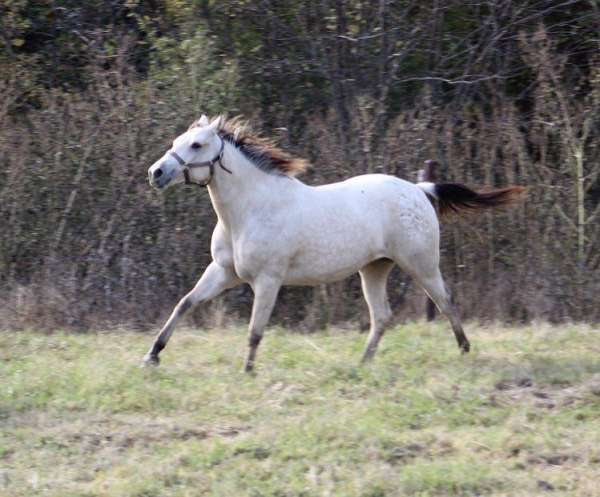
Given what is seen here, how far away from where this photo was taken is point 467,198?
8.48 metres

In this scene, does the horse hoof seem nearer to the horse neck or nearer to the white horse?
the white horse

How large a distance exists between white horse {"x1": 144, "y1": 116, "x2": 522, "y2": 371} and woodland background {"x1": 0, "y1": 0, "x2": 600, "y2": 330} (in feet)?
7.01

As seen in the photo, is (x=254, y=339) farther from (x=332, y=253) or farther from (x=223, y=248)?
(x=332, y=253)

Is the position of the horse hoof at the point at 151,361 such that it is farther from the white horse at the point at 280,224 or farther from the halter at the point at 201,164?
the halter at the point at 201,164

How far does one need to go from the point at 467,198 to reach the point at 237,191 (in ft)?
6.65

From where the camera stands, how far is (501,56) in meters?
12.5

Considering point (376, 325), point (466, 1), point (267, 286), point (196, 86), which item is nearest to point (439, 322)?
point (376, 325)

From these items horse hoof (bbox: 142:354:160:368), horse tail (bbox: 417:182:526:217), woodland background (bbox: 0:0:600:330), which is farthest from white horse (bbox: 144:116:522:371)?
woodland background (bbox: 0:0:600:330)

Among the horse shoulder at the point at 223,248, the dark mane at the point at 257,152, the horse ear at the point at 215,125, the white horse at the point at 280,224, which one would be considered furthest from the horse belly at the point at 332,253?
the horse ear at the point at 215,125

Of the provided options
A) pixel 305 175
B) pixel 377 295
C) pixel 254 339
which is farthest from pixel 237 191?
pixel 305 175

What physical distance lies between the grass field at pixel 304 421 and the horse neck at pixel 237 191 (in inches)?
43.3

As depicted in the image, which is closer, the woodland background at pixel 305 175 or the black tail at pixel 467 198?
the black tail at pixel 467 198

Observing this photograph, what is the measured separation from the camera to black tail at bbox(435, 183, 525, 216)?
8.45 m

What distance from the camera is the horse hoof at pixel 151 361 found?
24.4 feet
